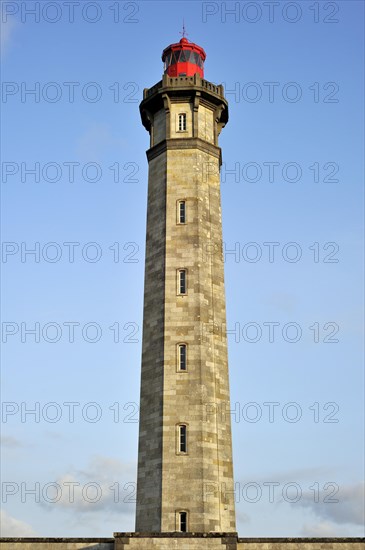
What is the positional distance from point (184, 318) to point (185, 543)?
12638mm

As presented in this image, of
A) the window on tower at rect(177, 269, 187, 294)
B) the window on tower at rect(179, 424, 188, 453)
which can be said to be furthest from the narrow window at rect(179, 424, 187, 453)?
the window on tower at rect(177, 269, 187, 294)

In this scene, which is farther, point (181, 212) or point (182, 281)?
point (181, 212)

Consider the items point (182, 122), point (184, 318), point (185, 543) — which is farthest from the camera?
point (182, 122)

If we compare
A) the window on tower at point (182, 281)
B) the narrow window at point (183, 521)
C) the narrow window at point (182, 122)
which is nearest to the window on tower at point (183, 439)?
the narrow window at point (183, 521)

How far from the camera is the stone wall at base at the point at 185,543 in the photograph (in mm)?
32406

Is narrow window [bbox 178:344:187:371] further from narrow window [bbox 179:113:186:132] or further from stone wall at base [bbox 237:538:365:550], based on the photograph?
narrow window [bbox 179:113:186:132]

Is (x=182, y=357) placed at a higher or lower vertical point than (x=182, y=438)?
higher

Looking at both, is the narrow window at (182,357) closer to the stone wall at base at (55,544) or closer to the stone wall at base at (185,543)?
the stone wall at base at (185,543)

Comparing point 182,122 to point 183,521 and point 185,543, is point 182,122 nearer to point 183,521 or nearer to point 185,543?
point 183,521

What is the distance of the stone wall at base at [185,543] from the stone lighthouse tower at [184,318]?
3572 millimetres

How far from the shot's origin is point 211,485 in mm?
37156

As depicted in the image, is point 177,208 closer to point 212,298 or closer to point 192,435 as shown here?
point 212,298

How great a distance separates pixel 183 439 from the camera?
125 feet

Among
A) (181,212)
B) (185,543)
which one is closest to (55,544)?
(185,543)
